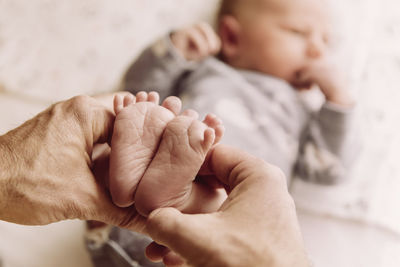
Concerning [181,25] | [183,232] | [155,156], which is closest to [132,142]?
[155,156]

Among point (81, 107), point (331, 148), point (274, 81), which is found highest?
point (81, 107)

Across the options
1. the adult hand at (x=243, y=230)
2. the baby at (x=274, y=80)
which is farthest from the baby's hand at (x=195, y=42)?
the adult hand at (x=243, y=230)

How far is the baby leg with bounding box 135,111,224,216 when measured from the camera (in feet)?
1.59

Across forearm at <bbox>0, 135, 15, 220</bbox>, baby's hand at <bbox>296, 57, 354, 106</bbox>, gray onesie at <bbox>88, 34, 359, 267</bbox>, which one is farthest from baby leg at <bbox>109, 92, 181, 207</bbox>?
baby's hand at <bbox>296, 57, 354, 106</bbox>

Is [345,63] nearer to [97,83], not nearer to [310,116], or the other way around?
[310,116]

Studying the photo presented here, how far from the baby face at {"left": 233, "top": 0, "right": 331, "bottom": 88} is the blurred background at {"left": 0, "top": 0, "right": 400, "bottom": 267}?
0.45 ft

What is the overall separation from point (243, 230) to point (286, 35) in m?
0.80

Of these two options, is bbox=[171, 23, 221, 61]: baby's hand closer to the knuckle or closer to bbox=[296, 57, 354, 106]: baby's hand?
bbox=[296, 57, 354, 106]: baby's hand

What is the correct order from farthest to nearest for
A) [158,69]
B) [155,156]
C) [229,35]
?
[229,35], [158,69], [155,156]

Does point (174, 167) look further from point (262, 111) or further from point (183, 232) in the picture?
point (262, 111)

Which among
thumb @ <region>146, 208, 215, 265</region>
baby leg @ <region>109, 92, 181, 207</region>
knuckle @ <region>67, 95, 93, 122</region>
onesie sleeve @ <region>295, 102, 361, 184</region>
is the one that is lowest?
onesie sleeve @ <region>295, 102, 361, 184</region>

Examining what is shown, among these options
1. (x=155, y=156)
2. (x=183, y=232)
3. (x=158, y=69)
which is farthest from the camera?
(x=158, y=69)

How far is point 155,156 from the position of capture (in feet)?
1.69

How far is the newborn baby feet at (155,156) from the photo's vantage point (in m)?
0.49
